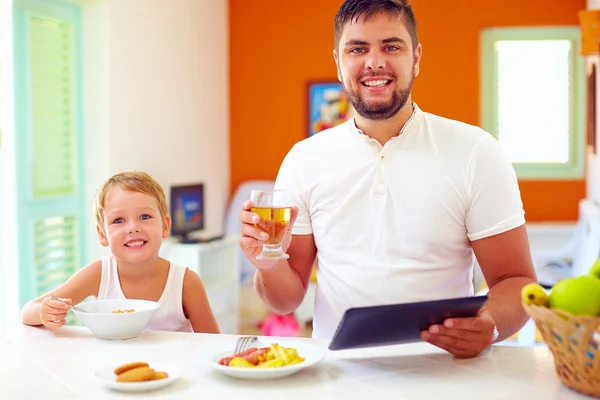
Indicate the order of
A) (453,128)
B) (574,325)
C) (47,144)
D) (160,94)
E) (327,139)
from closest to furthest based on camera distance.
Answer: (574,325) < (453,128) < (327,139) < (47,144) < (160,94)

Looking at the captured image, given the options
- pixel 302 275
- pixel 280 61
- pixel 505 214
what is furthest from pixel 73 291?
pixel 280 61

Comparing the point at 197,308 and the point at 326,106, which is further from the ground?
the point at 326,106

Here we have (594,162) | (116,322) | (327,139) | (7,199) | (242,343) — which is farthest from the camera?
(594,162)

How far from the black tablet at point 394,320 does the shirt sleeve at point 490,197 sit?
471 mm

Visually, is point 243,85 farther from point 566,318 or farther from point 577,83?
point 566,318

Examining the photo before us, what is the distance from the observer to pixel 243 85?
6.55 metres

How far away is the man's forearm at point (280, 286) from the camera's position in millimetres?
2094

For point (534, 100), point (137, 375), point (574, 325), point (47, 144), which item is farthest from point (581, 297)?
point (534, 100)

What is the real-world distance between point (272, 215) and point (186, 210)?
Answer: 3.81m

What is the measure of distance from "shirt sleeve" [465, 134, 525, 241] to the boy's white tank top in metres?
0.79

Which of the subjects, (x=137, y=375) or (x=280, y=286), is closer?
(x=137, y=375)

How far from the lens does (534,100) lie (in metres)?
6.14

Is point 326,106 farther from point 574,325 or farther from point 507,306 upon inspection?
point 574,325

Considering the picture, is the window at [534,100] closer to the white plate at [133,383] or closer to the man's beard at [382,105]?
the man's beard at [382,105]
